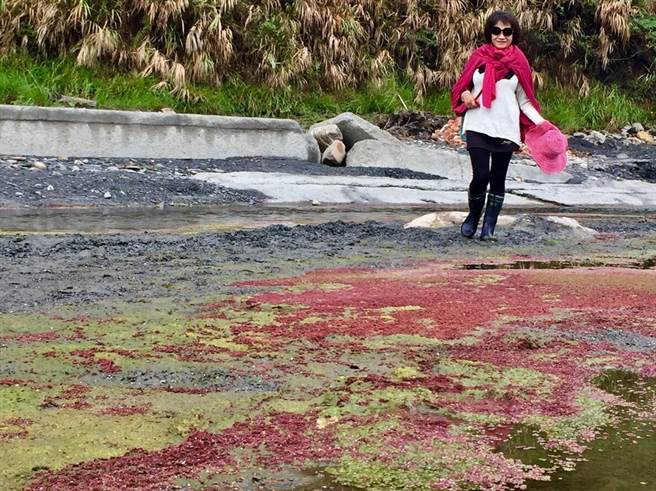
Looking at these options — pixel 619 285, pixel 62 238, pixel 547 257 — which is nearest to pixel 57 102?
pixel 62 238

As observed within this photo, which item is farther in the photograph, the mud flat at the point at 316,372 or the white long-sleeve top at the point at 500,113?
the white long-sleeve top at the point at 500,113

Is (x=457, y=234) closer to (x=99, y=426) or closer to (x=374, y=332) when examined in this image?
(x=374, y=332)

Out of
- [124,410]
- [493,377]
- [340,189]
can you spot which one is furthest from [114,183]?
[124,410]

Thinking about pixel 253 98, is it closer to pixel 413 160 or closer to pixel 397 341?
pixel 413 160

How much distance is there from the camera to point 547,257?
666cm

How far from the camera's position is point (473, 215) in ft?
24.4

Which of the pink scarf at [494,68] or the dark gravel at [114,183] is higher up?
the pink scarf at [494,68]

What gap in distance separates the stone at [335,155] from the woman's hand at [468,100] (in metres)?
6.75

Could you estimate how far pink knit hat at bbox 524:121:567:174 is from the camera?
24.0 feet

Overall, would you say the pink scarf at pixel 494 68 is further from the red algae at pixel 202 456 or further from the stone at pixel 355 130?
the stone at pixel 355 130

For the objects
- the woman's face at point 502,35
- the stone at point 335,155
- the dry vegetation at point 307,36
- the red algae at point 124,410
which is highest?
the dry vegetation at point 307,36

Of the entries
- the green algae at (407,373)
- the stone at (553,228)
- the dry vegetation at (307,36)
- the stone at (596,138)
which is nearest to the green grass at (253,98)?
the dry vegetation at (307,36)

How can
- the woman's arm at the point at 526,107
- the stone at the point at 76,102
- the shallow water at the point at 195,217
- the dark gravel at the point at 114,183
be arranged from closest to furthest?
the woman's arm at the point at 526,107, the shallow water at the point at 195,217, the dark gravel at the point at 114,183, the stone at the point at 76,102

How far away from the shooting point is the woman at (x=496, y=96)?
23.3 feet
